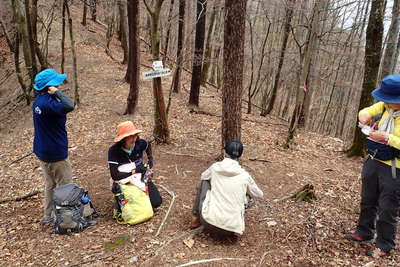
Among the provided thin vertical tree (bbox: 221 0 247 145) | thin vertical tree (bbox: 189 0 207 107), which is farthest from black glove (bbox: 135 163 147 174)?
thin vertical tree (bbox: 189 0 207 107)

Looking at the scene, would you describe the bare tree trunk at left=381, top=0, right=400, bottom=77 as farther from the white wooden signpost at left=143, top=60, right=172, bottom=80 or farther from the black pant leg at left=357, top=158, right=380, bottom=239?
the white wooden signpost at left=143, top=60, right=172, bottom=80

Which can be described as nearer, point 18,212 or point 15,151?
point 18,212

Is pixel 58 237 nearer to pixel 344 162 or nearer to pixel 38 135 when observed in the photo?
pixel 38 135

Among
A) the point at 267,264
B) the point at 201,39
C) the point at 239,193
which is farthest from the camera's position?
the point at 201,39

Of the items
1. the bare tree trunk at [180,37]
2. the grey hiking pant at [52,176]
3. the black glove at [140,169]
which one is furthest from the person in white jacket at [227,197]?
the bare tree trunk at [180,37]

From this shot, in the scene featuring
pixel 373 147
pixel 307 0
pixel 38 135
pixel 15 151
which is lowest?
pixel 15 151

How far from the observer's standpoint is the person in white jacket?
12.5 feet

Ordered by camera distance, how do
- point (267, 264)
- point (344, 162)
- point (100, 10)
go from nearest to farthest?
1. point (267, 264)
2. point (344, 162)
3. point (100, 10)

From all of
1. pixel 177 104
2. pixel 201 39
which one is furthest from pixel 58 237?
pixel 201 39

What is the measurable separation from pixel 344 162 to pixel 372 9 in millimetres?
3853

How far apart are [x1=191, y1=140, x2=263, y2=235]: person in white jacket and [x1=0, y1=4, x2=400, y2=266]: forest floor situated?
31 cm

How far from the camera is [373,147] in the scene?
366 centimetres

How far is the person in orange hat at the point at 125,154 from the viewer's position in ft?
14.4

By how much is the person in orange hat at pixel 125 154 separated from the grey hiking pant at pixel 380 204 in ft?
10.0
